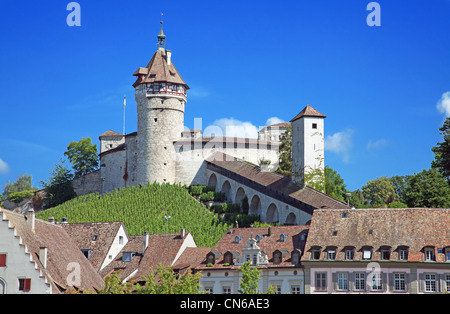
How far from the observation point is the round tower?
3871 inches

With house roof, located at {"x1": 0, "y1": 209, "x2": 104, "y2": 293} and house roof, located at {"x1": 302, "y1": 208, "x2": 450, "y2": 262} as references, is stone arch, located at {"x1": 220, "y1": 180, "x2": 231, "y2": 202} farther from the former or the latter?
house roof, located at {"x1": 0, "y1": 209, "x2": 104, "y2": 293}

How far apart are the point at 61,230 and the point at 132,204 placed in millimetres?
41238

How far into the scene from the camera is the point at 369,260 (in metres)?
45.2

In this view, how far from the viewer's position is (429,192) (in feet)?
212

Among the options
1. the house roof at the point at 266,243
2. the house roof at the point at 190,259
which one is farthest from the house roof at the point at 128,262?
the house roof at the point at 266,243

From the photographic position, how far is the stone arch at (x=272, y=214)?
77.9m

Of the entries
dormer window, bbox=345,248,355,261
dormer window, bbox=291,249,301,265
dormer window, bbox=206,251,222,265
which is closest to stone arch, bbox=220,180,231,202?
dormer window, bbox=206,251,222,265

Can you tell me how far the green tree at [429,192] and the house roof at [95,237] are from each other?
2577 cm

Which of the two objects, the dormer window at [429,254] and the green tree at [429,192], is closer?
the dormer window at [429,254]

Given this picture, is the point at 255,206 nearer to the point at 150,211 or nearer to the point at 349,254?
the point at 150,211

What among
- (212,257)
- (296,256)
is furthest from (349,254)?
(212,257)

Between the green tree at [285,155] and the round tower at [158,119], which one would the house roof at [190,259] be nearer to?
the green tree at [285,155]

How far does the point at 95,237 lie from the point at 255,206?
30.1m

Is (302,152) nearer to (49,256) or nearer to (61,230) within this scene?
(61,230)
